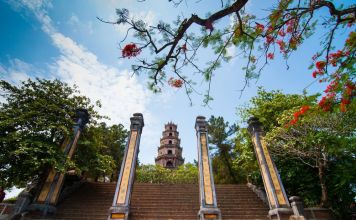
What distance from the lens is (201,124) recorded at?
1130 cm

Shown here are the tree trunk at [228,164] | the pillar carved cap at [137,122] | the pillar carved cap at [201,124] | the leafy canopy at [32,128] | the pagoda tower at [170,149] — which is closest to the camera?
the leafy canopy at [32,128]

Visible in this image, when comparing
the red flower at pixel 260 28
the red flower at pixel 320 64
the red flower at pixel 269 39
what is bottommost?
the red flower at pixel 320 64

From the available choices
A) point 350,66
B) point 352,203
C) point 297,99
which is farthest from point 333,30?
point 297,99

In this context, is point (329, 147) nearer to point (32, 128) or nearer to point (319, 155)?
point (319, 155)

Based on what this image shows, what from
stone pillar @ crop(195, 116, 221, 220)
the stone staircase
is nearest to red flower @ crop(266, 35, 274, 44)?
stone pillar @ crop(195, 116, 221, 220)

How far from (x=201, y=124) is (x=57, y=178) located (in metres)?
6.98

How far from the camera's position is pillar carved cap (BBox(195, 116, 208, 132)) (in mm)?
11117

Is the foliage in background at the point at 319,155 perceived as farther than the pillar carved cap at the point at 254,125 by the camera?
No

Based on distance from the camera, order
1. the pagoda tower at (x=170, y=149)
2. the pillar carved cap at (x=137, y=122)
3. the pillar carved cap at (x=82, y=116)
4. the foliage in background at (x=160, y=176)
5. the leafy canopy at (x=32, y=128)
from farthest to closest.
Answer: the pagoda tower at (x=170, y=149) → the foliage in background at (x=160, y=176) → the pillar carved cap at (x=137, y=122) → the pillar carved cap at (x=82, y=116) → the leafy canopy at (x=32, y=128)

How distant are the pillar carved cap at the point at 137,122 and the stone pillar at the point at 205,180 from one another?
9.56 ft

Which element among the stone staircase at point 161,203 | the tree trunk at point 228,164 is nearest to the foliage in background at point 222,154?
the tree trunk at point 228,164

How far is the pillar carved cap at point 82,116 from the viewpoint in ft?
34.0

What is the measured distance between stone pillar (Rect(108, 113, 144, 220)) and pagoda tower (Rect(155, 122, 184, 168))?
2343 centimetres

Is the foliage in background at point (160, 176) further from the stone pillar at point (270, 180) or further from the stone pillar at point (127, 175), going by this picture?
the stone pillar at point (127, 175)
